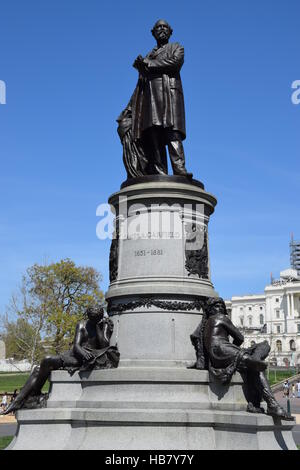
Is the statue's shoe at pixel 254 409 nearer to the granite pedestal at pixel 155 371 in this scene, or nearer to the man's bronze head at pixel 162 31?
the granite pedestal at pixel 155 371

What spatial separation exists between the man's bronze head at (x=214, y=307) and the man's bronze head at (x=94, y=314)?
6.28ft

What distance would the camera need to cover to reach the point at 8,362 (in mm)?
81875

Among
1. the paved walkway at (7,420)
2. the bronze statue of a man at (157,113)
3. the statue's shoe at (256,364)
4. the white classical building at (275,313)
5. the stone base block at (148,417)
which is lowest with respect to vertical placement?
the paved walkway at (7,420)

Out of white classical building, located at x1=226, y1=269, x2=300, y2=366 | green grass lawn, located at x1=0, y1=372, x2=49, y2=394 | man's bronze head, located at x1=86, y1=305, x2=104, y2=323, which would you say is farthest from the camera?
white classical building, located at x1=226, y1=269, x2=300, y2=366

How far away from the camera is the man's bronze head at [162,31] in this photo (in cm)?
1230

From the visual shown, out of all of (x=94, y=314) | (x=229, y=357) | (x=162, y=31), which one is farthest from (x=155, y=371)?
(x=162, y=31)

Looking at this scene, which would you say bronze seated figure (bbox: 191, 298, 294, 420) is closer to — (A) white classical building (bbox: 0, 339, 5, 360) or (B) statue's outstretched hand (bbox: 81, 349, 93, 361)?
(B) statue's outstretched hand (bbox: 81, 349, 93, 361)

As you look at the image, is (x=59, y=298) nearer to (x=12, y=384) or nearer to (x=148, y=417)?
(x=12, y=384)

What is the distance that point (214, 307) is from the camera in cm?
975

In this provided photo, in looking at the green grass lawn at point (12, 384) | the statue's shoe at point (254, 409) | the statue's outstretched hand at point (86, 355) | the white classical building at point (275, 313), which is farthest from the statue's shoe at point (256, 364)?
the white classical building at point (275, 313)

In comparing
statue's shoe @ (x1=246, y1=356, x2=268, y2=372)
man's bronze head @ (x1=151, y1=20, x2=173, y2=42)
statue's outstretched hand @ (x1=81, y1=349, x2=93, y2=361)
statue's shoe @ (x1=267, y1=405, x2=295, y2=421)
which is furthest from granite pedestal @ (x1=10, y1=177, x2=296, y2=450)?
man's bronze head @ (x1=151, y1=20, x2=173, y2=42)

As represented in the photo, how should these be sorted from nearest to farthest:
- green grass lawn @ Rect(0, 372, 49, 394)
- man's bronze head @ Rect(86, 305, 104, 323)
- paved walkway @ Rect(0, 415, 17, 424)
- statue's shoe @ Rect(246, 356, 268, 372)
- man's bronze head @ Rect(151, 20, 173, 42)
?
statue's shoe @ Rect(246, 356, 268, 372) → man's bronze head @ Rect(86, 305, 104, 323) → man's bronze head @ Rect(151, 20, 173, 42) → paved walkway @ Rect(0, 415, 17, 424) → green grass lawn @ Rect(0, 372, 49, 394)

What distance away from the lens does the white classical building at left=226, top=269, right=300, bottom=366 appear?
120 metres

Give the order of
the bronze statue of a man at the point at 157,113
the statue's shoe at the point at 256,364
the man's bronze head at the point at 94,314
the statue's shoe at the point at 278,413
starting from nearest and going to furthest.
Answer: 1. the statue's shoe at the point at 278,413
2. the statue's shoe at the point at 256,364
3. the man's bronze head at the point at 94,314
4. the bronze statue of a man at the point at 157,113
